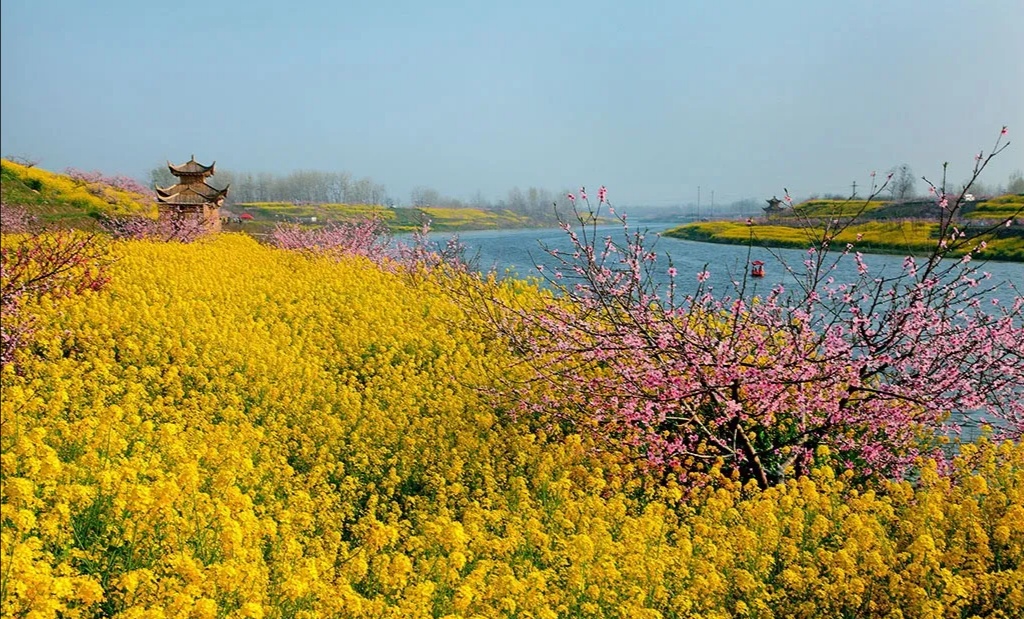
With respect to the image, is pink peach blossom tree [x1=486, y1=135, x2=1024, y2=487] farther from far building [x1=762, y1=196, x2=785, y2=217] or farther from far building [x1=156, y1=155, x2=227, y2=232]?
far building [x1=156, y1=155, x2=227, y2=232]

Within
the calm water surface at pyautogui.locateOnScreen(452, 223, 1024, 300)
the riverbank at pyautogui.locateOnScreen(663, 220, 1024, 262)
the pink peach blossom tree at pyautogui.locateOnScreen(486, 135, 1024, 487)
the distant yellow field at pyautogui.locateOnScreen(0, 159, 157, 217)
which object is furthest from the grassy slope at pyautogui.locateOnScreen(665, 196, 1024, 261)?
the distant yellow field at pyautogui.locateOnScreen(0, 159, 157, 217)

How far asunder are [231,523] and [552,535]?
7.66 feet

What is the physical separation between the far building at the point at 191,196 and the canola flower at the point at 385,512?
18685mm

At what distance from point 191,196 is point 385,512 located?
2477cm

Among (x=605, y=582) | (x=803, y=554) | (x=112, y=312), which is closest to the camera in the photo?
(x=605, y=582)

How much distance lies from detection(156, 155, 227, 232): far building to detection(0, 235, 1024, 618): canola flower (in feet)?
61.3

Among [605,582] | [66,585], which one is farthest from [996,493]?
[66,585]

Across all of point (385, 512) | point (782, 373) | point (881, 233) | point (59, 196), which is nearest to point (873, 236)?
point (881, 233)

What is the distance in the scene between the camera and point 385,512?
6.42 metres

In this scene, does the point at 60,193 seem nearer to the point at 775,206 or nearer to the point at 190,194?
the point at 190,194

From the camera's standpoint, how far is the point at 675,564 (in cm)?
476

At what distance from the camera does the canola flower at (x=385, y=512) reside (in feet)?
13.2

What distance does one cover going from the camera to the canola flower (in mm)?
4012

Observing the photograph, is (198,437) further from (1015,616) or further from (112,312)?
(1015,616)
